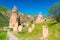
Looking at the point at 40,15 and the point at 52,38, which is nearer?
the point at 52,38

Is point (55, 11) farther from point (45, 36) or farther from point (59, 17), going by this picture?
point (45, 36)

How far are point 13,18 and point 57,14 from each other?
342 feet

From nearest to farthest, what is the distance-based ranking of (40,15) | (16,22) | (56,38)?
(56,38)
(40,15)
(16,22)

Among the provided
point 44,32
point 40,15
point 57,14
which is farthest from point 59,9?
point 40,15

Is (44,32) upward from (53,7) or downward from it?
downward

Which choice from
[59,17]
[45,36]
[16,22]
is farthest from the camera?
[16,22]

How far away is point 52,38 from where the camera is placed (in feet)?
119

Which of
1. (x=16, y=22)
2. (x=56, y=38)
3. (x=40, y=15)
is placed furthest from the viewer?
(x=16, y=22)

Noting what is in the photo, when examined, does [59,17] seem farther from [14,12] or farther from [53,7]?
[14,12]

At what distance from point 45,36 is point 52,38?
2.38 metres

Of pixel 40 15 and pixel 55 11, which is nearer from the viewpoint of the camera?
pixel 55 11

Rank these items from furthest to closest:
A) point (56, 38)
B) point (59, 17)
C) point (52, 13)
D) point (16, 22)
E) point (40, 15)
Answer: point (16, 22) → point (40, 15) → point (52, 13) → point (59, 17) → point (56, 38)

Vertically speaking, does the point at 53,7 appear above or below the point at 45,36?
above

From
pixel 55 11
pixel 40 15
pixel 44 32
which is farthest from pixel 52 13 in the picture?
pixel 40 15
